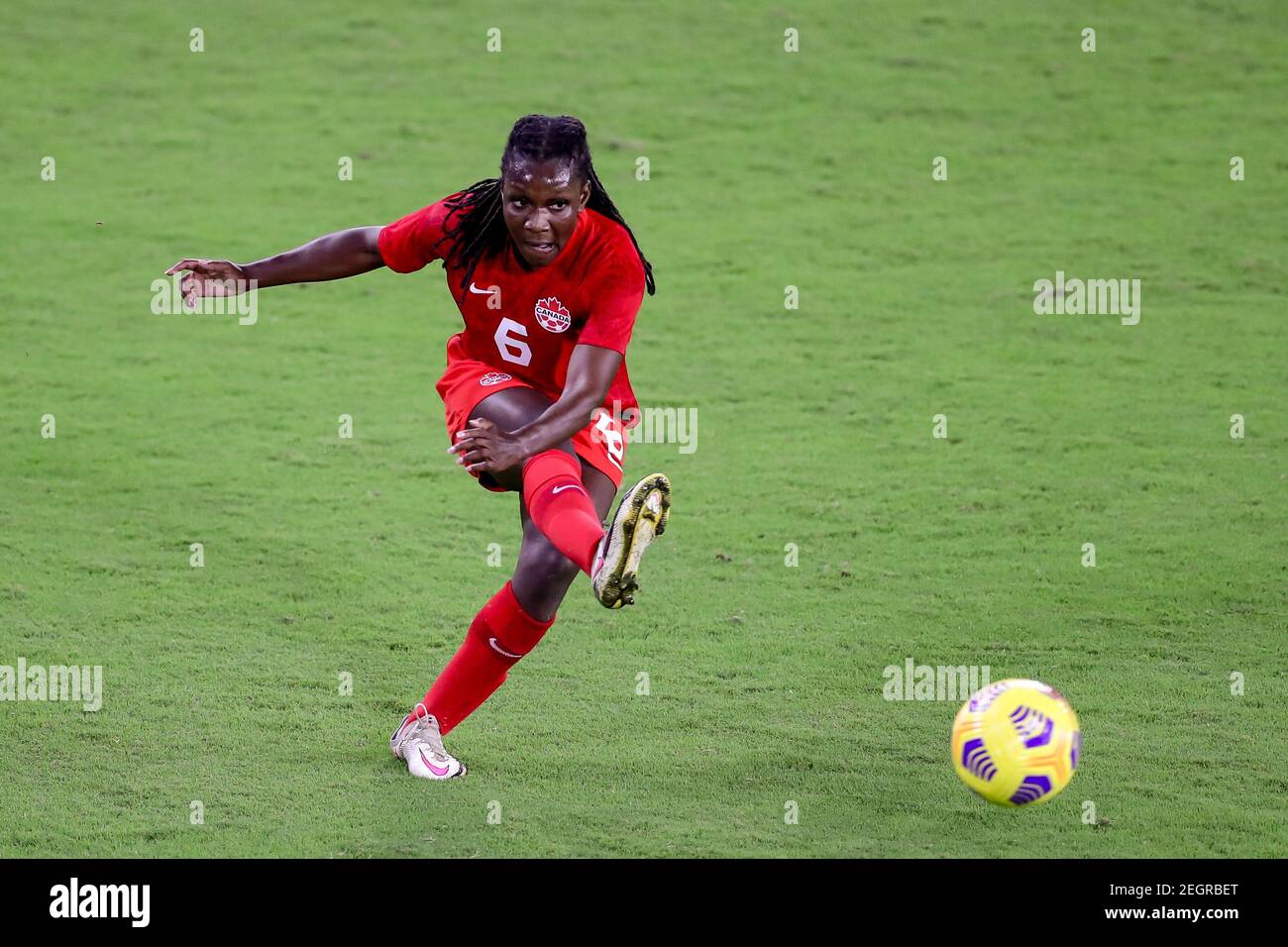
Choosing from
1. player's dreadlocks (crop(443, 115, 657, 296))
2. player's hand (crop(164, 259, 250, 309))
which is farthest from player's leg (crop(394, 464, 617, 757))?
player's hand (crop(164, 259, 250, 309))

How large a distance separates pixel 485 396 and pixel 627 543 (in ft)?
3.32

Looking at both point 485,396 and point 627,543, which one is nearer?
point 627,543

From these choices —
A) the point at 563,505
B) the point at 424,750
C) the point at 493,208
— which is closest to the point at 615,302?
the point at 493,208

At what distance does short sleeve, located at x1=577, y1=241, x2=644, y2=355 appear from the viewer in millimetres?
5059

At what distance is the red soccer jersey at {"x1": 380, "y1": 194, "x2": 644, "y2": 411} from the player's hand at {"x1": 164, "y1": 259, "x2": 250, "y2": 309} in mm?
538

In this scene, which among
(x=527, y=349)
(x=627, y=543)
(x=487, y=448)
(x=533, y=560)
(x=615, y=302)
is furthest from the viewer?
(x=527, y=349)

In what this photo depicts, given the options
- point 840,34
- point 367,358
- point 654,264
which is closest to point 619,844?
point 367,358

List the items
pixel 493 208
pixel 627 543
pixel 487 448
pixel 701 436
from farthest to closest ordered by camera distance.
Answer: pixel 701 436 < pixel 493 208 < pixel 487 448 < pixel 627 543

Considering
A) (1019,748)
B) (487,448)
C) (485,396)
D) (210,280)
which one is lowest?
(1019,748)

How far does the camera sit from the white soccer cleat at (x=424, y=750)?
17.5 feet

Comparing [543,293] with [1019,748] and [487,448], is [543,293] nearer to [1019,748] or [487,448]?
[487,448]

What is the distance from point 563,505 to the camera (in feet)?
16.3

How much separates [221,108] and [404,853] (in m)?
12.0

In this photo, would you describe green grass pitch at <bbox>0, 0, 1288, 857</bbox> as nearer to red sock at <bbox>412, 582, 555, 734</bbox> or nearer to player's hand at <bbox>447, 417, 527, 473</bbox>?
red sock at <bbox>412, 582, 555, 734</bbox>
